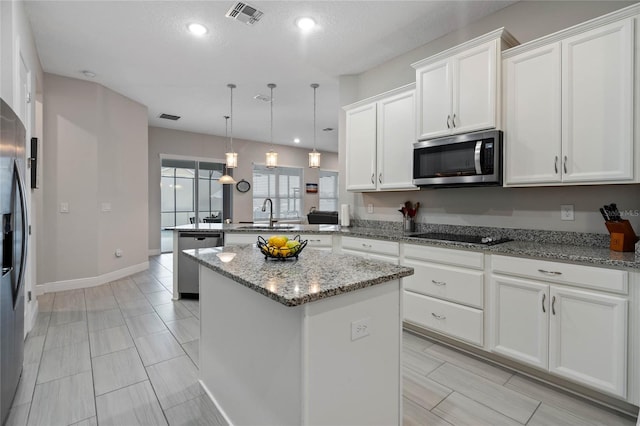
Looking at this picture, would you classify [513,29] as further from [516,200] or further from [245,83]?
[245,83]

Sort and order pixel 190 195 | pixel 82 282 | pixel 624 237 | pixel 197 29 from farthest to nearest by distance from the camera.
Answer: pixel 190 195
pixel 82 282
pixel 197 29
pixel 624 237

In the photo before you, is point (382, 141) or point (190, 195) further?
point (190, 195)

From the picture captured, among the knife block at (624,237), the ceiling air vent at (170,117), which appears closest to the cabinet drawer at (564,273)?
the knife block at (624,237)

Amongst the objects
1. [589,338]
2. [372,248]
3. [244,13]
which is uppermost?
[244,13]

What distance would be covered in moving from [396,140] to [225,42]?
2.08 metres

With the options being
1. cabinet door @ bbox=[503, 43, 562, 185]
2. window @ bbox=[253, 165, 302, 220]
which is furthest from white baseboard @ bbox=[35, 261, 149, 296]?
cabinet door @ bbox=[503, 43, 562, 185]

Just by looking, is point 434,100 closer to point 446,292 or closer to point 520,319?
point 446,292

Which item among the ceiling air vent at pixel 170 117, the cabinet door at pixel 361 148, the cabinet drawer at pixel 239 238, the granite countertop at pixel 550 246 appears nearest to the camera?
the granite countertop at pixel 550 246

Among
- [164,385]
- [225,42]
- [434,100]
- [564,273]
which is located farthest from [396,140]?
[164,385]

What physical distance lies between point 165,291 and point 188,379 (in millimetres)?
2380

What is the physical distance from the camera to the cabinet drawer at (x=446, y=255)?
237 centimetres

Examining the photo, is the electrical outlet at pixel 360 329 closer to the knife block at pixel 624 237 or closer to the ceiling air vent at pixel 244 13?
the knife block at pixel 624 237

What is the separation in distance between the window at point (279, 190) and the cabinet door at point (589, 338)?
7.48 m

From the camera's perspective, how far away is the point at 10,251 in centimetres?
171
